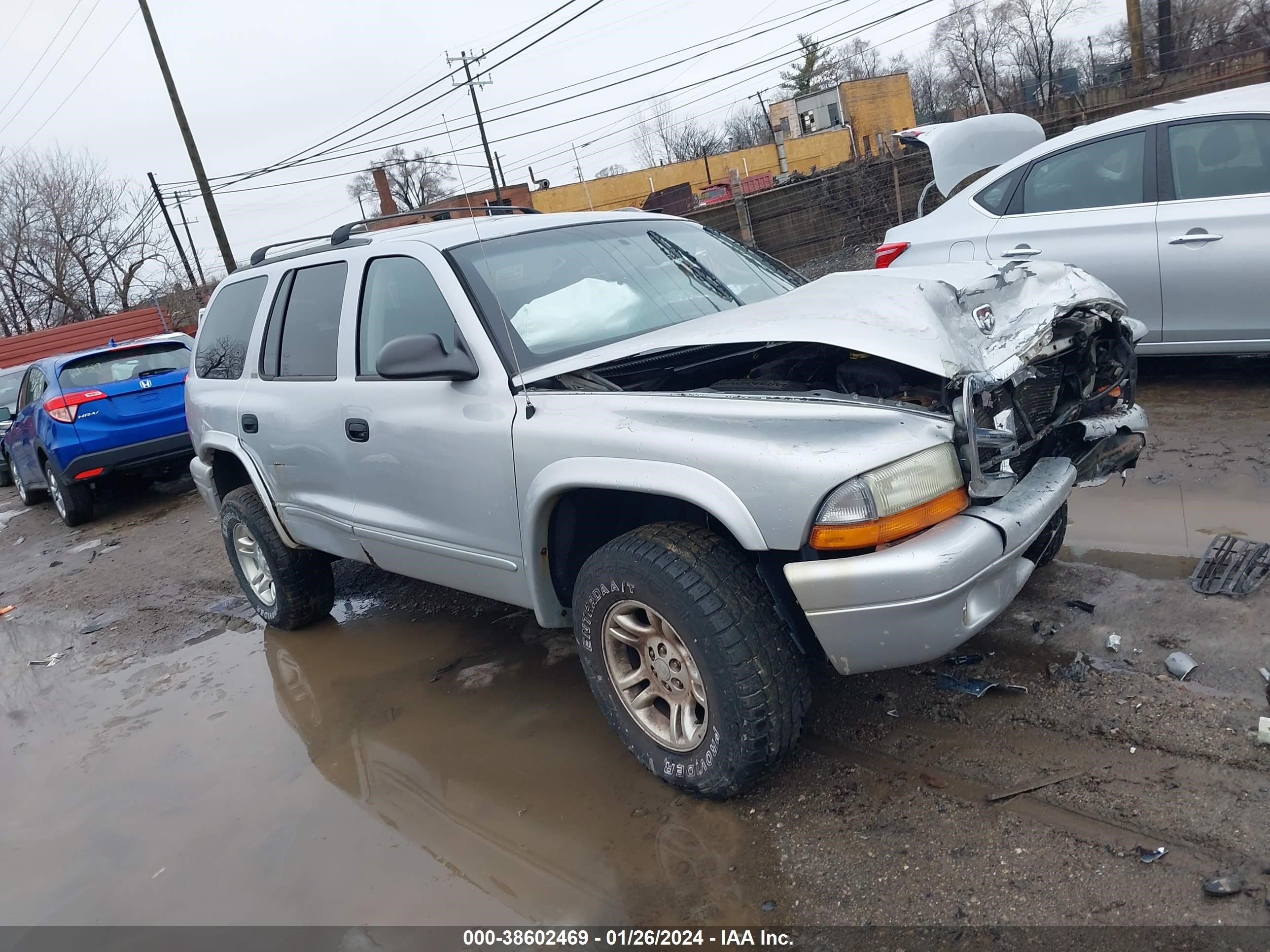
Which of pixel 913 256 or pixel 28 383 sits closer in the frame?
pixel 913 256

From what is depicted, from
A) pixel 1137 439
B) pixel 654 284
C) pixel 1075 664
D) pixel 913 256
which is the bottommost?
pixel 1075 664

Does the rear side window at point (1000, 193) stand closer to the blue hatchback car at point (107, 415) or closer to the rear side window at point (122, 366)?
the blue hatchback car at point (107, 415)

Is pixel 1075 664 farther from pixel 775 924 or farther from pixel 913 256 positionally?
pixel 913 256

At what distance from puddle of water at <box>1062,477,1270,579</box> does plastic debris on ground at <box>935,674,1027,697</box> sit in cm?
98

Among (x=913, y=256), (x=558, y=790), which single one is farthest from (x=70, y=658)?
(x=913, y=256)

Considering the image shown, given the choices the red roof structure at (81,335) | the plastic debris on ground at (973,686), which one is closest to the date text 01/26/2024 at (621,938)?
the plastic debris on ground at (973,686)

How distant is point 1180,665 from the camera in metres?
2.97

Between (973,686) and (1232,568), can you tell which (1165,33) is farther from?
(973,686)

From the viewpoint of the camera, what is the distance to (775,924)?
230cm

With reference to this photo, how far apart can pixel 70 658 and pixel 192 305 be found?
26499 mm

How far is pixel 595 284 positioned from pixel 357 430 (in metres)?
1.15

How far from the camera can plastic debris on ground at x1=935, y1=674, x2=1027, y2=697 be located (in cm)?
307

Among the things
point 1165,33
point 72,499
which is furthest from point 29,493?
point 1165,33

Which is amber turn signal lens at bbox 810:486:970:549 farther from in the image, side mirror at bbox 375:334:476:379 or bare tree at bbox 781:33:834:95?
bare tree at bbox 781:33:834:95
